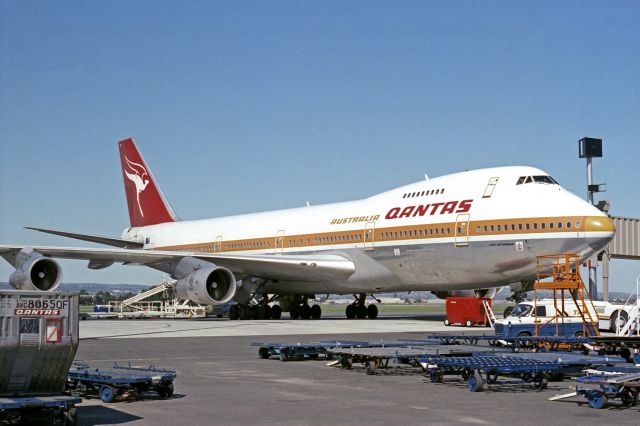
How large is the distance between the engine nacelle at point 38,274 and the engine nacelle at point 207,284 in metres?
4.52

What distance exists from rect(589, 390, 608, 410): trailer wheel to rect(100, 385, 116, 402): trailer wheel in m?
5.99

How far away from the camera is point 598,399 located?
9.89 meters

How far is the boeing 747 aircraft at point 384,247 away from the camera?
86.2 feet

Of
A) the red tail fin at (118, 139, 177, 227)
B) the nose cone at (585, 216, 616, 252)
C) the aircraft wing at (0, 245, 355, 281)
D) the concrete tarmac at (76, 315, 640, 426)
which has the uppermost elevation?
the red tail fin at (118, 139, 177, 227)

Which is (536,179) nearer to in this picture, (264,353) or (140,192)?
(264,353)

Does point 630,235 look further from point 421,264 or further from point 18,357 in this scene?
point 18,357

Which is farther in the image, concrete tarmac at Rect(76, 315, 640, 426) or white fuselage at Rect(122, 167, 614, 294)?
white fuselage at Rect(122, 167, 614, 294)

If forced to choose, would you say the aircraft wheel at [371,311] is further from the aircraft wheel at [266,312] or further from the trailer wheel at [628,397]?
the trailer wheel at [628,397]

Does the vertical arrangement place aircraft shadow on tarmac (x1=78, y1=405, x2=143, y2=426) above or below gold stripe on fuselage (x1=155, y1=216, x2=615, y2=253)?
below

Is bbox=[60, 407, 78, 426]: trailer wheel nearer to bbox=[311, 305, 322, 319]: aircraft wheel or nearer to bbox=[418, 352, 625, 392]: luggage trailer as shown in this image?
bbox=[418, 352, 625, 392]: luggage trailer

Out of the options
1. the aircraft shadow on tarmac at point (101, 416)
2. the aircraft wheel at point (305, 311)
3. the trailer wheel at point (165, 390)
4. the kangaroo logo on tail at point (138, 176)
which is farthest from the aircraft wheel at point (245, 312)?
the aircraft shadow on tarmac at point (101, 416)

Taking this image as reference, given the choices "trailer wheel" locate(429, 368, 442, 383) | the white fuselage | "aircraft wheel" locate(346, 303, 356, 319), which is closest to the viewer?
"trailer wheel" locate(429, 368, 442, 383)

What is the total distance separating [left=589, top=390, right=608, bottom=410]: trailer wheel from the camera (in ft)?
32.3

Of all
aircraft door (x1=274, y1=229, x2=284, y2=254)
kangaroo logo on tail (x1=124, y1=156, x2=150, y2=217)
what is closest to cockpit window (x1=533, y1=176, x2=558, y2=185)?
aircraft door (x1=274, y1=229, x2=284, y2=254)
